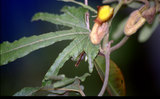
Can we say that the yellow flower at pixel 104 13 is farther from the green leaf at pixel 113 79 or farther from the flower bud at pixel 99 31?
the green leaf at pixel 113 79

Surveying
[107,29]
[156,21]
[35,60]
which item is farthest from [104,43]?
[35,60]

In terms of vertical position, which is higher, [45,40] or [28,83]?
[45,40]

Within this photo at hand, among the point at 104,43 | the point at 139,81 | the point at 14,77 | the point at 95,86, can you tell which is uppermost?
the point at 104,43

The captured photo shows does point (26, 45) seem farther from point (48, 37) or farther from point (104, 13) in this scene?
point (104, 13)

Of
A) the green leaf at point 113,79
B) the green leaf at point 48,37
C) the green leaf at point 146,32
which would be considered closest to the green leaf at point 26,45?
the green leaf at point 48,37

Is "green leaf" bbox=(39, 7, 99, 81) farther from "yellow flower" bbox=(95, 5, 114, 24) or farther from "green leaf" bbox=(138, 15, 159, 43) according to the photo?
"green leaf" bbox=(138, 15, 159, 43)

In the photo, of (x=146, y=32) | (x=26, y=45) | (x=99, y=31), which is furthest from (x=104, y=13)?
(x=146, y=32)

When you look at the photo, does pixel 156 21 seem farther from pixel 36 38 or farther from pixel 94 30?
pixel 36 38
